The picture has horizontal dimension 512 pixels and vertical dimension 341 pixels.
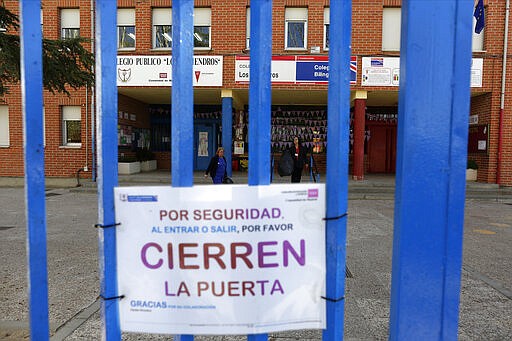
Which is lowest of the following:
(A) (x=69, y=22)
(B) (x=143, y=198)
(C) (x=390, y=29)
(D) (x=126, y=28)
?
(B) (x=143, y=198)

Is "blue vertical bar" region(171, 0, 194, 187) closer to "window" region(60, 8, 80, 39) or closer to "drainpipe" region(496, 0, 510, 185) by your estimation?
"drainpipe" region(496, 0, 510, 185)

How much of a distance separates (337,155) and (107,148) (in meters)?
0.94

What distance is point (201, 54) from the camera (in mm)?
14266

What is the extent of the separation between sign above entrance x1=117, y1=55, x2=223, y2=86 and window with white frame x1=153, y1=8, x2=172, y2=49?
31.4 inches

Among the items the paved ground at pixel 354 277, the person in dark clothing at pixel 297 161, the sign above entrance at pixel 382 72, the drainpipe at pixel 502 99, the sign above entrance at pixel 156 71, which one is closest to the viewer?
the paved ground at pixel 354 277

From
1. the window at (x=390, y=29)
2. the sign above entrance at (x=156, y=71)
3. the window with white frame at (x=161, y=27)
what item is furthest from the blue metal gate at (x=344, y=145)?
the window with white frame at (x=161, y=27)

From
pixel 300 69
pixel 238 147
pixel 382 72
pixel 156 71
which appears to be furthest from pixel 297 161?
pixel 156 71

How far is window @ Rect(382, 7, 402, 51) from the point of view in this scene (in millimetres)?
14000

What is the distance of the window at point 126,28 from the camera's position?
1454 centimetres

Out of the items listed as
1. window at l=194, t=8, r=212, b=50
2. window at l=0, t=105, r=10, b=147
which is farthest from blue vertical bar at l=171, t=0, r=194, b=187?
window at l=0, t=105, r=10, b=147

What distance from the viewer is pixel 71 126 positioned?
15.1 m

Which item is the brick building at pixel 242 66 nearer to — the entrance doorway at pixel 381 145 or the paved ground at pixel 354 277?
the entrance doorway at pixel 381 145

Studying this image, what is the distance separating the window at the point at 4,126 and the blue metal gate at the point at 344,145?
54.1ft

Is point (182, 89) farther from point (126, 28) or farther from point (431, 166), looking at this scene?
point (126, 28)
